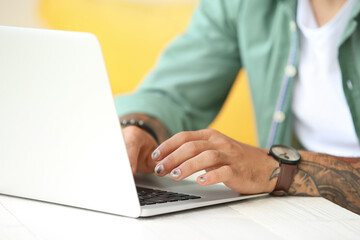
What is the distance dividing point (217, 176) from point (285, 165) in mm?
139

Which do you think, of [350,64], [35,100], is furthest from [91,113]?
[350,64]

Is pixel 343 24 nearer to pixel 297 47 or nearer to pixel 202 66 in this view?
pixel 297 47

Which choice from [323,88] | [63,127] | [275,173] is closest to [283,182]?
[275,173]

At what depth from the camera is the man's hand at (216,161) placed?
0.71 m

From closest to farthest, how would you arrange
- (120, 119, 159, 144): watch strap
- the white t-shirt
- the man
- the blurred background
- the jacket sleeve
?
the man, (120, 119, 159, 144): watch strap, the white t-shirt, the jacket sleeve, the blurred background

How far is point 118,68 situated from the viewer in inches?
77.5

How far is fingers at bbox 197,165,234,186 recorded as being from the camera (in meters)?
0.69

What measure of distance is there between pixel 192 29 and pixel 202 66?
0.41ft

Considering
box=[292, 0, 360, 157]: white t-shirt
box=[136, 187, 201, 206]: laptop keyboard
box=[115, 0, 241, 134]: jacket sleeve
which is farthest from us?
box=[115, 0, 241, 134]: jacket sleeve

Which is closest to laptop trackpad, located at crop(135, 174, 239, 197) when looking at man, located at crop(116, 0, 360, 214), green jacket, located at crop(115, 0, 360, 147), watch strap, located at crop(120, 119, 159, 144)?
man, located at crop(116, 0, 360, 214)

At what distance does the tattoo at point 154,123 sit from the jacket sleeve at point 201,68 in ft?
0.61

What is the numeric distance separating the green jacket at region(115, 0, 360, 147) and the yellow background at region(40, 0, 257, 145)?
56 cm

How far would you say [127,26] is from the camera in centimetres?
196

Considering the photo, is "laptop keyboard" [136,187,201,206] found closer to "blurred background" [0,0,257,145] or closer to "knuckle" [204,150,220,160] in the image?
"knuckle" [204,150,220,160]
